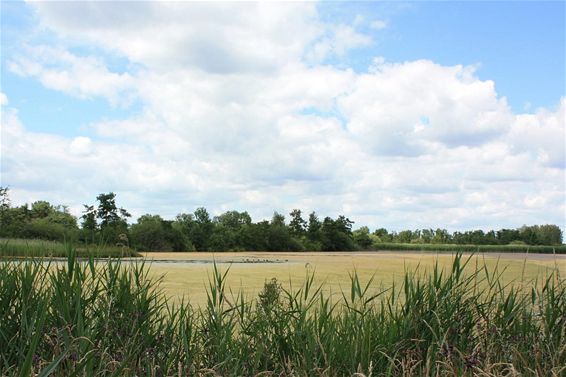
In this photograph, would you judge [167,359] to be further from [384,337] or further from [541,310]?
[541,310]

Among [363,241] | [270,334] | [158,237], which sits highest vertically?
[158,237]

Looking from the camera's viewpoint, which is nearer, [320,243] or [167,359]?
[167,359]

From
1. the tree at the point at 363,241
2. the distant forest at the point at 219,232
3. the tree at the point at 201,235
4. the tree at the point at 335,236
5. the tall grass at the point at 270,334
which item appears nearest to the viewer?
the tall grass at the point at 270,334

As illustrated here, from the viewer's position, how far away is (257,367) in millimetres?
2406

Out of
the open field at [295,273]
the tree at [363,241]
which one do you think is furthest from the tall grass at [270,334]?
the tree at [363,241]

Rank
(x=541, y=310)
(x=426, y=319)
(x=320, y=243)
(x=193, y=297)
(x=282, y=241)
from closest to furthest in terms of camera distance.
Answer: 1. (x=426, y=319)
2. (x=541, y=310)
3. (x=193, y=297)
4. (x=282, y=241)
5. (x=320, y=243)

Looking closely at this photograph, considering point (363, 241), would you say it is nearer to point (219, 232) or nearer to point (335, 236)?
point (335, 236)

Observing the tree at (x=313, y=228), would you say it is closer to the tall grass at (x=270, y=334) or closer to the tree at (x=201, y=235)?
the tree at (x=201, y=235)

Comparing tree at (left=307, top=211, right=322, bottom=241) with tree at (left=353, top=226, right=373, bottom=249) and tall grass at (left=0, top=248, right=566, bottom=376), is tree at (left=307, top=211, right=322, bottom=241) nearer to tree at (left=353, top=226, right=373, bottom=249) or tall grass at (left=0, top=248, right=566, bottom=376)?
tree at (left=353, top=226, right=373, bottom=249)

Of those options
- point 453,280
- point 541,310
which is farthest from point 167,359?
point 541,310

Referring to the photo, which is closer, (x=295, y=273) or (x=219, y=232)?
(x=295, y=273)

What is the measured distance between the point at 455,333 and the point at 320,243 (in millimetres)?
33328

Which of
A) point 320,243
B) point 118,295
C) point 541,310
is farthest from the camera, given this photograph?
point 320,243

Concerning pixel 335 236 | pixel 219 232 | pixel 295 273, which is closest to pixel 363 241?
pixel 335 236
